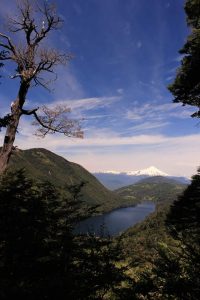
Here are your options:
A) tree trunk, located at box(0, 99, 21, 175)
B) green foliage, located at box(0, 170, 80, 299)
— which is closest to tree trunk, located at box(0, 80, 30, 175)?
tree trunk, located at box(0, 99, 21, 175)

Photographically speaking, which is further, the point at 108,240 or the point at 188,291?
the point at 108,240

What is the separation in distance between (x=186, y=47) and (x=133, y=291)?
17778 millimetres

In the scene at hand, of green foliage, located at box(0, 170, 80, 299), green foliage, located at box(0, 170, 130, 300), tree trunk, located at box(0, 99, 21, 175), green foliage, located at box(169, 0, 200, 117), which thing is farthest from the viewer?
green foliage, located at box(169, 0, 200, 117)

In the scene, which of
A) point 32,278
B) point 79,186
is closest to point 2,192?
point 79,186

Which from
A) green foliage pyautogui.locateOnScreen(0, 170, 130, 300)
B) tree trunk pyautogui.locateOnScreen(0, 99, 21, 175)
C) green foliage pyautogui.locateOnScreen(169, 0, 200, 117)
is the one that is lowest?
green foliage pyautogui.locateOnScreen(0, 170, 130, 300)

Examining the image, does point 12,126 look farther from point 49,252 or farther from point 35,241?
point 49,252

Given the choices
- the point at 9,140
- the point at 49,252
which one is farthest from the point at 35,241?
the point at 9,140

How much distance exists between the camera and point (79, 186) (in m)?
10.4

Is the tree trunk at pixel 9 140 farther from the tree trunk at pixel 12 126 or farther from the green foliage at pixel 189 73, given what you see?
the green foliage at pixel 189 73

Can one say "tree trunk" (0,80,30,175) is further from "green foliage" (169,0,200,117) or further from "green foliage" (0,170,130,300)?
"green foliage" (169,0,200,117)

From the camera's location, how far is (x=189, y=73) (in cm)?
1772

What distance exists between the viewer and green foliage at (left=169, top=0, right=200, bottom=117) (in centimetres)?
1756

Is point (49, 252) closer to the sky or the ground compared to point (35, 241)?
closer to the ground

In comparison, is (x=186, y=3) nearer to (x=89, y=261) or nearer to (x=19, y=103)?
(x=19, y=103)
